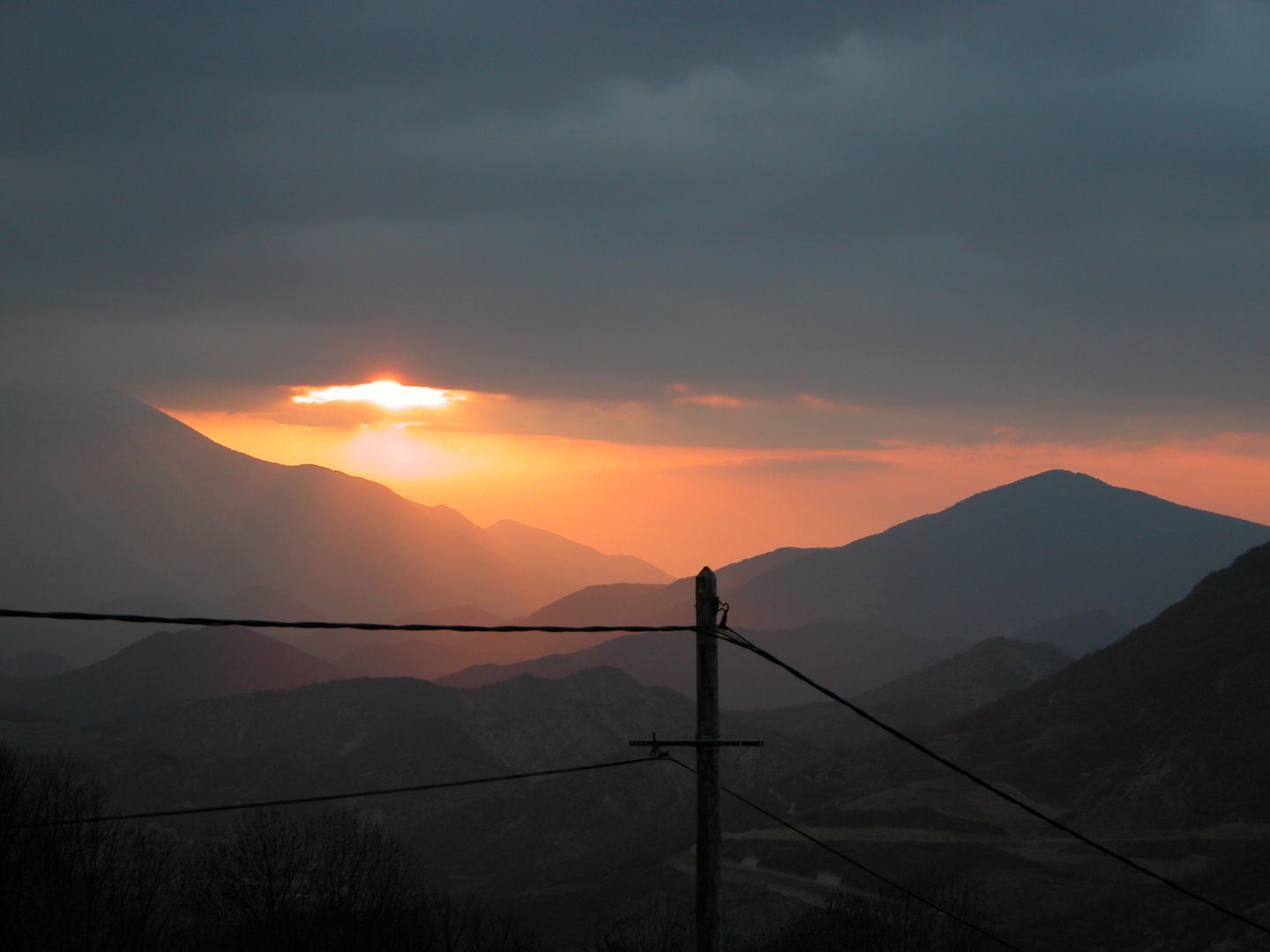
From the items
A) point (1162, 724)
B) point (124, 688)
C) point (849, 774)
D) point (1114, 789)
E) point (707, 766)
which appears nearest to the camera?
point (707, 766)

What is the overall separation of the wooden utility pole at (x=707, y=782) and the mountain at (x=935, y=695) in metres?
127

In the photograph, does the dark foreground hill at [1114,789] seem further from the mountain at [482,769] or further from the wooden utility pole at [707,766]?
the wooden utility pole at [707,766]

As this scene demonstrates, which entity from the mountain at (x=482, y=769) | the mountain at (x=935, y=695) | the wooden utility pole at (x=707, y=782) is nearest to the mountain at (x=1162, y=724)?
the mountain at (x=482, y=769)

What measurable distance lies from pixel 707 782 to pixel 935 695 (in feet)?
476

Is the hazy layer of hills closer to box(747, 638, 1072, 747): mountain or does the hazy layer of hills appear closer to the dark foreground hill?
the dark foreground hill

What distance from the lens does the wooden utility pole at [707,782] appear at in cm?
1381

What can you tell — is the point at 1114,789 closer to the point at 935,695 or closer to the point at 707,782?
the point at 935,695

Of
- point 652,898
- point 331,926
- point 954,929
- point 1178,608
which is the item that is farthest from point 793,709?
point 331,926

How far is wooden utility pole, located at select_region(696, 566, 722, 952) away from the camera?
13.8 m

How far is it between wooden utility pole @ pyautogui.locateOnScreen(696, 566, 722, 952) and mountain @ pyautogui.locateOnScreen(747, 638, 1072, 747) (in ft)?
417

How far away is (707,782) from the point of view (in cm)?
1410

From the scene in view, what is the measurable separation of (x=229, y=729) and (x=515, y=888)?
221ft

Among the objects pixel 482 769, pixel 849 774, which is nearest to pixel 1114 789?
pixel 849 774

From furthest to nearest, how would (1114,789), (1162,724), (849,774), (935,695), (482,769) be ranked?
(935,695) → (482,769) → (849,774) → (1162,724) → (1114,789)
